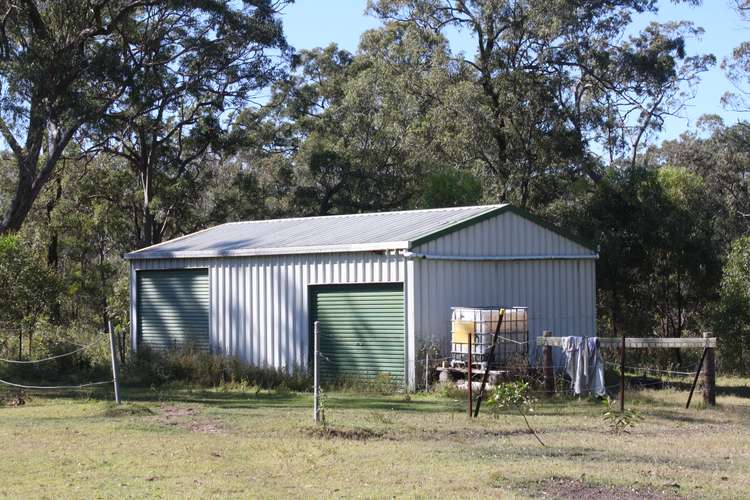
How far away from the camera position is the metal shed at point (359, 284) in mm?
19984

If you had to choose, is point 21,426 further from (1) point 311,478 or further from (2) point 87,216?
(2) point 87,216

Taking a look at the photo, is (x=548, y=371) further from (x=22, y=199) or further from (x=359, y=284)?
(x=22, y=199)

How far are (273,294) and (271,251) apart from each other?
0.97 metres

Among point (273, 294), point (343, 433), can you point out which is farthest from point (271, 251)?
point (343, 433)

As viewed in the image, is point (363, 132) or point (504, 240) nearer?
point (504, 240)

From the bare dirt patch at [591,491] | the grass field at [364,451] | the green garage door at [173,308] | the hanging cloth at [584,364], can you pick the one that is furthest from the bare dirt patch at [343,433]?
the green garage door at [173,308]

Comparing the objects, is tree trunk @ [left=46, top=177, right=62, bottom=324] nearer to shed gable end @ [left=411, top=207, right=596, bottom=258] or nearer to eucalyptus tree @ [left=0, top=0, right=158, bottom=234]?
eucalyptus tree @ [left=0, top=0, right=158, bottom=234]

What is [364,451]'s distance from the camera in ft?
39.7

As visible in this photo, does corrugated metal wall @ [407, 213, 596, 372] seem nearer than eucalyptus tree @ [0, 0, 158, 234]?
Yes

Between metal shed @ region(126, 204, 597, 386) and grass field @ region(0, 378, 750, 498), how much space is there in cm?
283

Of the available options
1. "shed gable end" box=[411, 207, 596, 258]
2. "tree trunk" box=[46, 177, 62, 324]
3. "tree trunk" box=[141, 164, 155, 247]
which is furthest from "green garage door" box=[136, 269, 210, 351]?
"tree trunk" box=[46, 177, 62, 324]

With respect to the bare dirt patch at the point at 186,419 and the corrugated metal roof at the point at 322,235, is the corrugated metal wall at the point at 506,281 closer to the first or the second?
the corrugated metal roof at the point at 322,235

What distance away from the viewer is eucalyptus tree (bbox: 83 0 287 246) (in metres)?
32.9

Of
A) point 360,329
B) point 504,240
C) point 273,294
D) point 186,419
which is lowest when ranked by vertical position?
point 186,419
